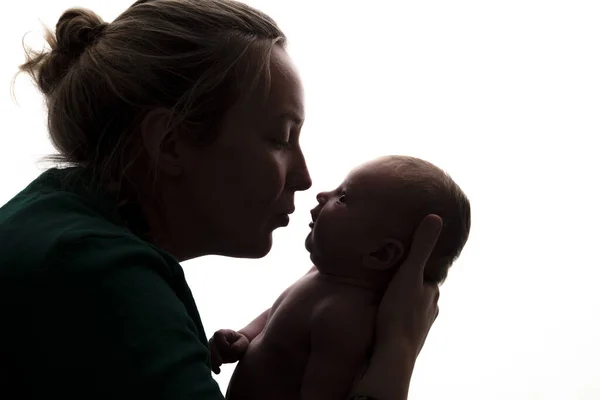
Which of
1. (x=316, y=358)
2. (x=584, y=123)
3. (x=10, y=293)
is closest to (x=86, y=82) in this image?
(x=10, y=293)

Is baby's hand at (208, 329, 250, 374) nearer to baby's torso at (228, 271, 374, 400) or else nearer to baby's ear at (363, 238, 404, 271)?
baby's torso at (228, 271, 374, 400)

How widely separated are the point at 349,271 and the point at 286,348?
5.5 inches

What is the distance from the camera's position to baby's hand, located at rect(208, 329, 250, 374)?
1122 millimetres

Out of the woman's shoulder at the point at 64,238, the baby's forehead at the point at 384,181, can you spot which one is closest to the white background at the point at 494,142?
the baby's forehead at the point at 384,181

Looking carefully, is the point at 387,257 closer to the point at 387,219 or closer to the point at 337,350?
the point at 387,219

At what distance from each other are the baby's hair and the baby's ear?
1.4 inches

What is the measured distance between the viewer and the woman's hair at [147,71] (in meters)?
0.99

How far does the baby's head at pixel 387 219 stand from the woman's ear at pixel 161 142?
24 cm

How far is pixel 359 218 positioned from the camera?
3.64ft

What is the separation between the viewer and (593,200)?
1570mm

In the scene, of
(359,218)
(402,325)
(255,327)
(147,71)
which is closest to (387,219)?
(359,218)

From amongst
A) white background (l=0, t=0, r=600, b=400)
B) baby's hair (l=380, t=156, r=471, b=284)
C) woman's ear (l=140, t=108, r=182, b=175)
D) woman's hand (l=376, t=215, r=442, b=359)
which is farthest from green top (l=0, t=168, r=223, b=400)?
white background (l=0, t=0, r=600, b=400)

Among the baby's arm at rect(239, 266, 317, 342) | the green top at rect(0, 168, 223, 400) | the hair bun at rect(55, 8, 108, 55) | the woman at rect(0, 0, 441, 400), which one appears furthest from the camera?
the baby's arm at rect(239, 266, 317, 342)

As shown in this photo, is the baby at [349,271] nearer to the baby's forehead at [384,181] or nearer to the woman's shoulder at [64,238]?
the baby's forehead at [384,181]
